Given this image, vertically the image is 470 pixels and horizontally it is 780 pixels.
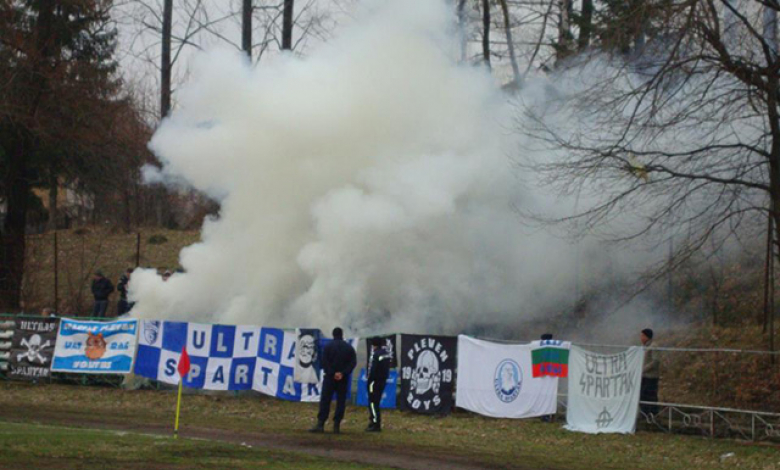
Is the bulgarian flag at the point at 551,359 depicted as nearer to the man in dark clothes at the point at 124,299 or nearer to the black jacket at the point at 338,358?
the black jacket at the point at 338,358

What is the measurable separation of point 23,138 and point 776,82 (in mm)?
26642

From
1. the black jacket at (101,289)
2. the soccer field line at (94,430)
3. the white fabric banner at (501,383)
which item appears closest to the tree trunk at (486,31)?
the black jacket at (101,289)

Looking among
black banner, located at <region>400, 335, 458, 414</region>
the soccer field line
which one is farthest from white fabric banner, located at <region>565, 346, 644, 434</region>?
the soccer field line

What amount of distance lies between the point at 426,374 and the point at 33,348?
35.1 ft

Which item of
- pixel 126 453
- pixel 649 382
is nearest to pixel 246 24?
pixel 649 382

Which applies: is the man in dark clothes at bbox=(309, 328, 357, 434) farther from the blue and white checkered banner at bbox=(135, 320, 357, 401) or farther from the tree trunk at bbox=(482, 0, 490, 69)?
the tree trunk at bbox=(482, 0, 490, 69)

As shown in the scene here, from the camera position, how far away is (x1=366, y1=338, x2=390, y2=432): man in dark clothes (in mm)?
18281

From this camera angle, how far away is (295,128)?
26.6 meters

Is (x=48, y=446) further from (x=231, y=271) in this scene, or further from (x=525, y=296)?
(x=525, y=296)

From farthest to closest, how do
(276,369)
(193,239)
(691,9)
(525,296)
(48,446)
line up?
(193,239)
(525,296)
(276,369)
(691,9)
(48,446)

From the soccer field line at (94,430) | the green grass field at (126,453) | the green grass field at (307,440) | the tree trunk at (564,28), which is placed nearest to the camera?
the green grass field at (126,453)

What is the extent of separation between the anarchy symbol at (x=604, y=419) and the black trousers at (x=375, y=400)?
4128mm

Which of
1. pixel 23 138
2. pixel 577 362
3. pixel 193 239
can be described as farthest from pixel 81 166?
pixel 577 362

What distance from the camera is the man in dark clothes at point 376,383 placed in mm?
18281
